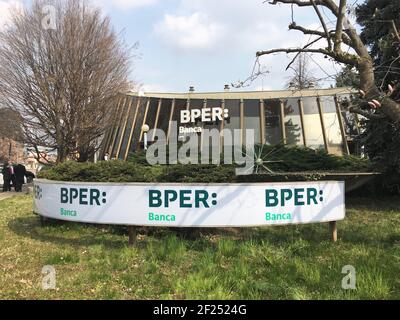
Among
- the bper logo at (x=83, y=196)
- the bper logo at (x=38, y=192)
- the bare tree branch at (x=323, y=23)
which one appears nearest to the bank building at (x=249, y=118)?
the bper logo at (x=38, y=192)

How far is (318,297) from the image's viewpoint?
6078 millimetres

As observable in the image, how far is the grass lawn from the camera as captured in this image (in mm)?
6352

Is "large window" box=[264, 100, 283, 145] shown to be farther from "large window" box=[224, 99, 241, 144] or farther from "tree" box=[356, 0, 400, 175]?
"tree" box=[356, 0, 400, 175]

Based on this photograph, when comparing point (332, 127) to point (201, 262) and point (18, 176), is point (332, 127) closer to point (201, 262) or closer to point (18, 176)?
point (18, 176)

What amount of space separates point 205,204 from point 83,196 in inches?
94.2

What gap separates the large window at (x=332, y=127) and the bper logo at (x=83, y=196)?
21616 millimetres

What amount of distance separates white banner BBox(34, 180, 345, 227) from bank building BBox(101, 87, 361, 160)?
20.3m

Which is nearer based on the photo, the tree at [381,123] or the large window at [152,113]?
the tree at [381,123]

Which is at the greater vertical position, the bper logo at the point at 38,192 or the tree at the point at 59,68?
the tree at the point at 59,68

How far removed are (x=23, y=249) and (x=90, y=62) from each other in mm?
13309

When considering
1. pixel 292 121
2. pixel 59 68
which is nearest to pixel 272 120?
pixel 292 121

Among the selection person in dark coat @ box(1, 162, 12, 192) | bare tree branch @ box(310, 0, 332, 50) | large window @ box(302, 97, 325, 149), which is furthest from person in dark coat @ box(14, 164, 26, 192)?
bare tree branch @ box(310, 0, 332, 50)

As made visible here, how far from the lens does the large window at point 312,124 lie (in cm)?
3031

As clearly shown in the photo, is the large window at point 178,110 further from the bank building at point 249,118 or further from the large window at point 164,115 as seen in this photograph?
the large window at point 164,115
